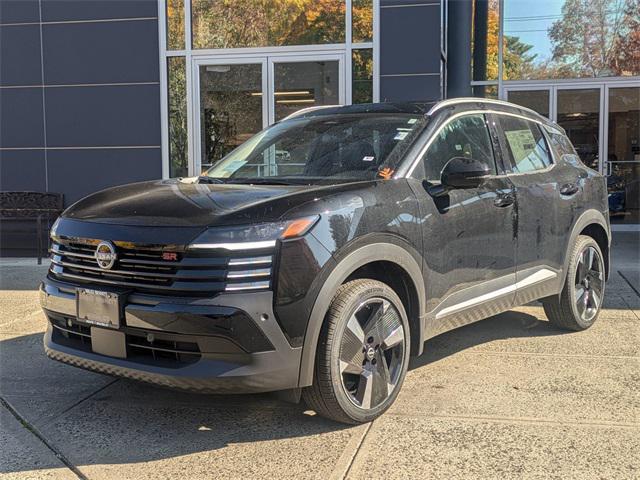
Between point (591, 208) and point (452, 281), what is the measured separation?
2089 mm

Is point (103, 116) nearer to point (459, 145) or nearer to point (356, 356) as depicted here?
point (459, 145)

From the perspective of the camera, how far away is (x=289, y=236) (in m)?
3.26

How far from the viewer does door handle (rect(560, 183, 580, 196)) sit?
5.22 metres

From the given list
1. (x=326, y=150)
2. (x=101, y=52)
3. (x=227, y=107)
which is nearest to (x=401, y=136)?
(x=326, y=150)

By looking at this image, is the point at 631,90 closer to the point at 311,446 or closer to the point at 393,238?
the point at 393,238

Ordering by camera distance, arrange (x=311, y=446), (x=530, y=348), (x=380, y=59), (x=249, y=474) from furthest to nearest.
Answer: (x=380, y=59), (x=530, y=348), (x=311, y=446), (x=249, y=474)

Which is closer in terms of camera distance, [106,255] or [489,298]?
[106,255]

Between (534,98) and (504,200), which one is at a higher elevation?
(534,98)

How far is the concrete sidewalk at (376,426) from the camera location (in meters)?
3.24

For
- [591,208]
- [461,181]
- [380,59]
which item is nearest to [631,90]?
[380,59]

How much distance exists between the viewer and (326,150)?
4.46 meters

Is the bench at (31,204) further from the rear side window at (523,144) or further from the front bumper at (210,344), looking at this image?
the front bumper at (210,344)

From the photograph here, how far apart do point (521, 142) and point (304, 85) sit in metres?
6.18

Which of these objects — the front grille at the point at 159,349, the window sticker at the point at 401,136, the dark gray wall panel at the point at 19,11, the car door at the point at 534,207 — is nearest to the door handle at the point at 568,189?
the car door at the point at 534,207
